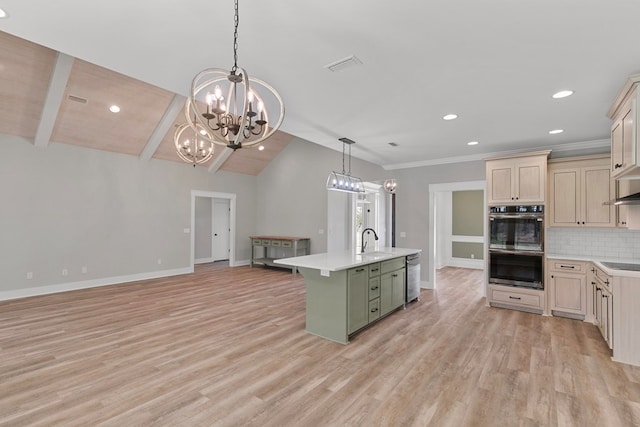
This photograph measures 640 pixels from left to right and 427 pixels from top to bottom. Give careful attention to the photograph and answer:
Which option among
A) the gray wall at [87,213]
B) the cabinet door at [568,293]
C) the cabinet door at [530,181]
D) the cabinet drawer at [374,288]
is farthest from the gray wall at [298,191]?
the cabinet door at [568,293]

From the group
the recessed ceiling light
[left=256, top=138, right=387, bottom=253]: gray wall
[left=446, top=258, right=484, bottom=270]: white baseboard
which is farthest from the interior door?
the recessed ceiling light

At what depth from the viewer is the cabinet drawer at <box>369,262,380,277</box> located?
3955 mm

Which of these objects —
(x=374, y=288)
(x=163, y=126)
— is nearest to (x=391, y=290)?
(x=374, y=288)

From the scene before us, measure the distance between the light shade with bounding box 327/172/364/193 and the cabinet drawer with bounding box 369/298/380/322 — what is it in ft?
5.72

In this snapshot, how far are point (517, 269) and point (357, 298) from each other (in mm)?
2914

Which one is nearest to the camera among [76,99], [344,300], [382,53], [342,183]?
[382,53]

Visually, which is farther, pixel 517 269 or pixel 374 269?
pixel 517 269

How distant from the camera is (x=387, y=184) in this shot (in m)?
5.63

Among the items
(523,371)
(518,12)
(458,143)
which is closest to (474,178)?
(458,143)

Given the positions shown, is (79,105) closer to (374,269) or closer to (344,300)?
(344,300)

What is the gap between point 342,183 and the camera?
475cm

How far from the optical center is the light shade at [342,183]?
4.57 metres

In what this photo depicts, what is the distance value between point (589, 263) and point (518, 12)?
3999 mm

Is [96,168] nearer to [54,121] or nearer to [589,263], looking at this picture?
[54,121]
